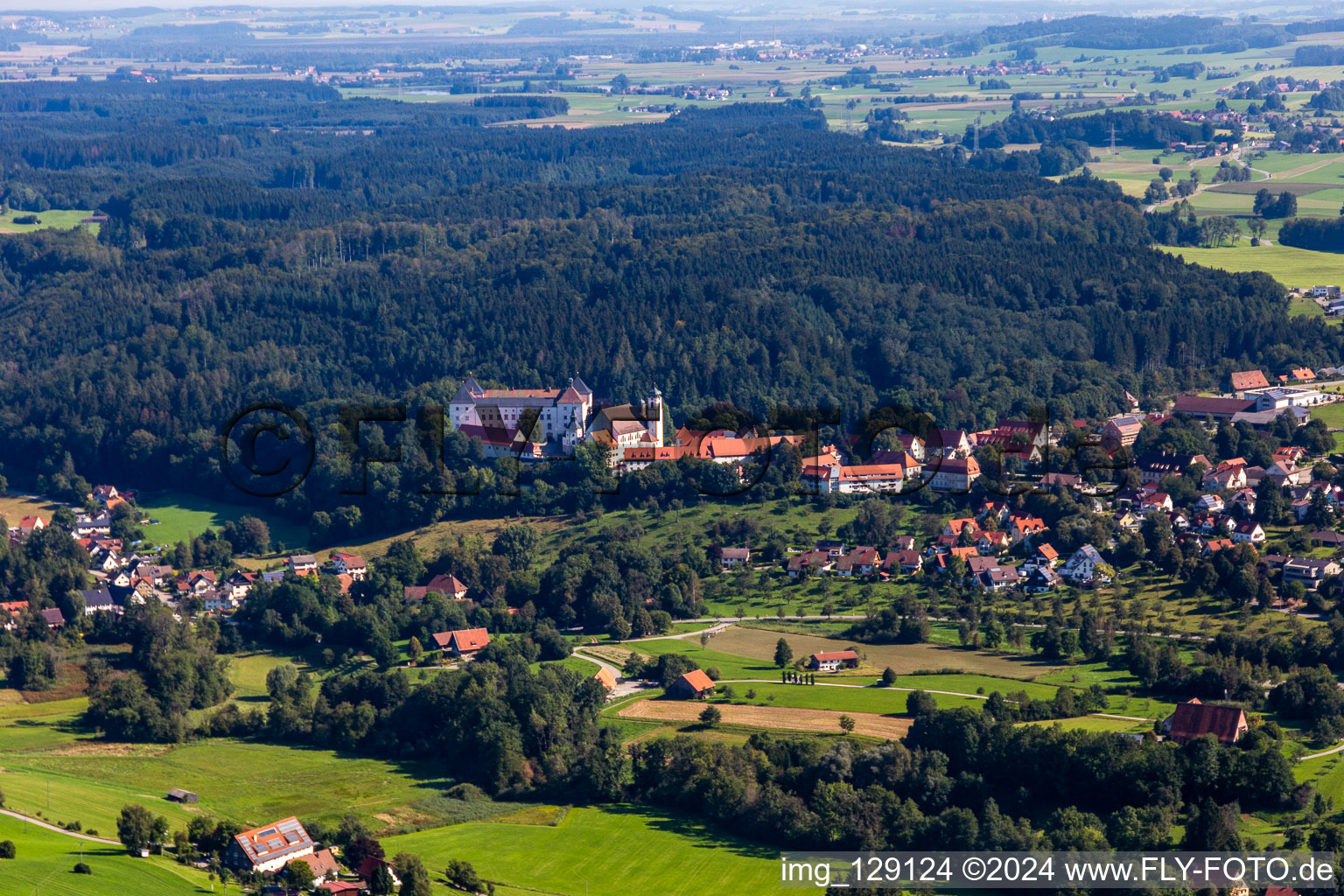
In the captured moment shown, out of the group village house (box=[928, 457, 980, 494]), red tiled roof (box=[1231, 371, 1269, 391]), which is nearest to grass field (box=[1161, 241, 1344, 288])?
red tiled roof (box=[1231, 371, 1269, 391])

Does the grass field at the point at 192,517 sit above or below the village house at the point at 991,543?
below

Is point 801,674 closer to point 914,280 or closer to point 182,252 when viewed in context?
point 914,280

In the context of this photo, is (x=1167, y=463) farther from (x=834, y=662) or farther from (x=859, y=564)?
(x=834, y=662)

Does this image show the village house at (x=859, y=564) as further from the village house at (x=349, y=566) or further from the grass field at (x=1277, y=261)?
the grass field at (x=1277, y=261)

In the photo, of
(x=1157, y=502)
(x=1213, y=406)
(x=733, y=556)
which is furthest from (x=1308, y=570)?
(x=1213, y=406)

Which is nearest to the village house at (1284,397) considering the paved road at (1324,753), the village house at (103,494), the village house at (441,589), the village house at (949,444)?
the village house at (949,444)

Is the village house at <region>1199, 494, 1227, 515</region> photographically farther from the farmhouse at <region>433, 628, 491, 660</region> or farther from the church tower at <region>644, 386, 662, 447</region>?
the farmhouse at <region>433, 628, 491, 660</region>
